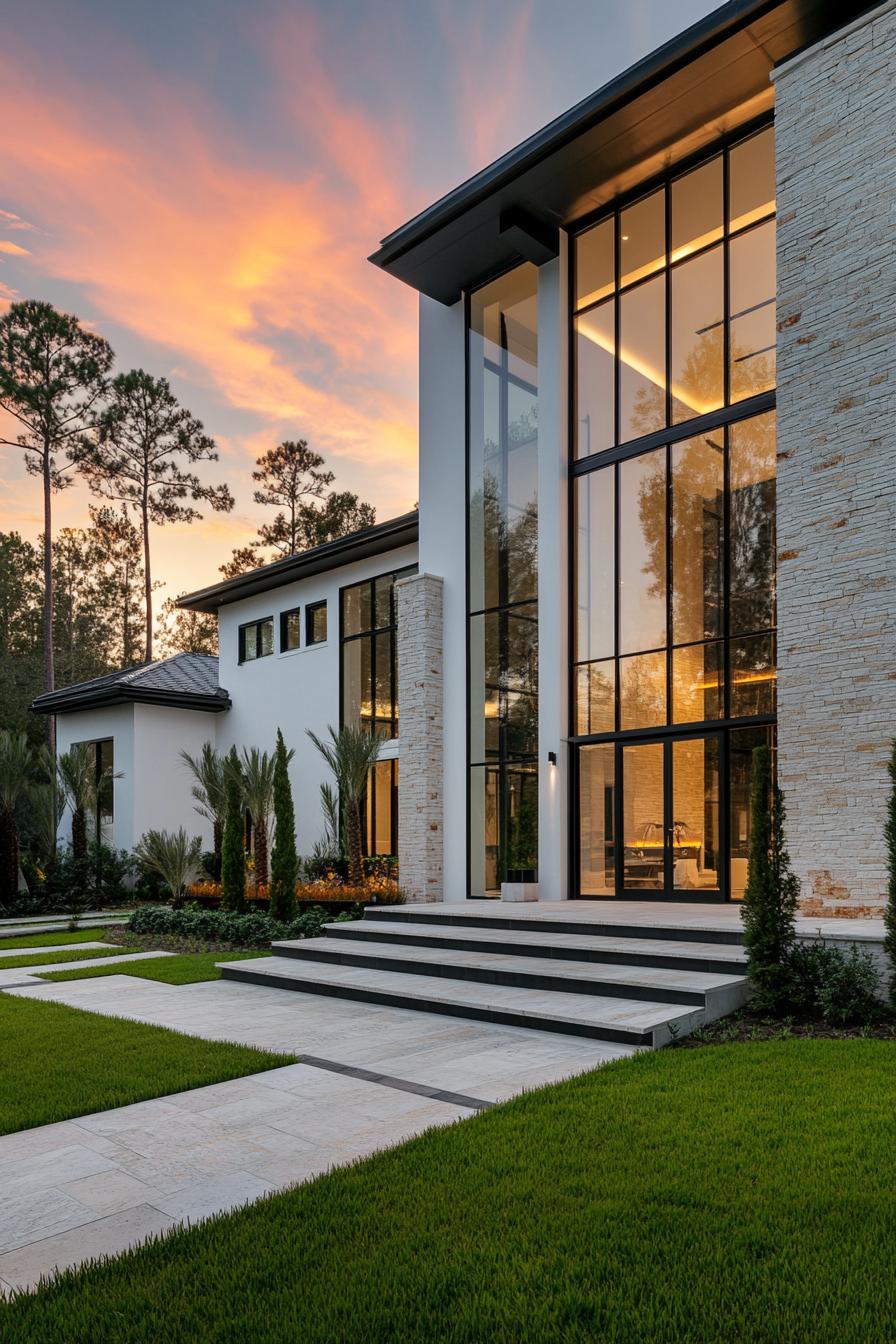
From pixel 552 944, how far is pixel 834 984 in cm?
311

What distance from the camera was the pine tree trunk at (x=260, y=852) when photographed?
15.2 meters

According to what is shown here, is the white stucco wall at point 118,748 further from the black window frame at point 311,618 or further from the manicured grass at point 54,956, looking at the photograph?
the manicured grass at point 54,956

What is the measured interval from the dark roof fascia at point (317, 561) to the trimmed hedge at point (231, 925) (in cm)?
739

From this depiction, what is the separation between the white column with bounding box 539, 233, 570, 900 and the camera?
13.4 meters

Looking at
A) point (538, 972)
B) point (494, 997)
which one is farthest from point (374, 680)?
point (494, 997)

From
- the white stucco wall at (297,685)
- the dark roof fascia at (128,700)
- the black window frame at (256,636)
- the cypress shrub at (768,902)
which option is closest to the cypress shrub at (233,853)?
the white stucco wall at (297,685)

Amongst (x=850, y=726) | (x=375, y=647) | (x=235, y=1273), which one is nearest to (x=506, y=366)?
(x=375, y=647)

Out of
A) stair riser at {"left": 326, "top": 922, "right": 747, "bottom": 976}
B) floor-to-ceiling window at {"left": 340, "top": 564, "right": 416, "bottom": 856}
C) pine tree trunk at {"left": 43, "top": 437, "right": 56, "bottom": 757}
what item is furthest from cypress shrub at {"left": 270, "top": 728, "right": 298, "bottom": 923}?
pine tree trunk at {"left": 43, "top": 437, "right": 56, "bottom": 757}

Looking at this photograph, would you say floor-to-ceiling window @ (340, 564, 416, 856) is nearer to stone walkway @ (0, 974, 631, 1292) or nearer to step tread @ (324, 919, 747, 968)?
step tread @ (324, 919, 747, 968)

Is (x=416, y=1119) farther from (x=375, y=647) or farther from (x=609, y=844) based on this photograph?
(x=375, y=647)

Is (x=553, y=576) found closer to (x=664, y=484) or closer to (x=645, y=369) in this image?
(x=664, y=484)

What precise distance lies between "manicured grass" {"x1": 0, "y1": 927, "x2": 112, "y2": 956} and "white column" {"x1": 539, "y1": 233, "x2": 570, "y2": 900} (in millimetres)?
7310

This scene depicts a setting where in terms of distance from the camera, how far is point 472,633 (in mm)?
15125

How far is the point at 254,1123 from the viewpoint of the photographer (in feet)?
16.5
